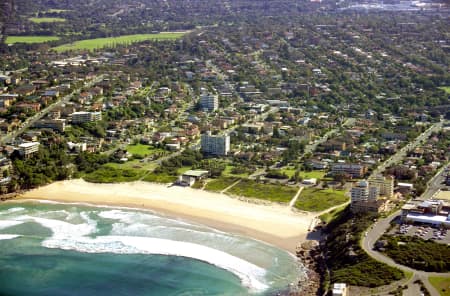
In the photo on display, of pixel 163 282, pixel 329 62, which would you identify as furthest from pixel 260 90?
pixel 163 282

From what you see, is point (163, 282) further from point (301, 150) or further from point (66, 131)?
point (66, 131)

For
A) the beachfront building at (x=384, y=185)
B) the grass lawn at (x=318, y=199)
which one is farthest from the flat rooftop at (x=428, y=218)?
the grass lawn at (x=318, y=199)

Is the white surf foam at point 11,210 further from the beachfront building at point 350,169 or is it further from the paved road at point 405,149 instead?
the paved road at point 405,149

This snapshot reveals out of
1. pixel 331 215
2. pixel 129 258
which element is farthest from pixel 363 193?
pixel 129 258

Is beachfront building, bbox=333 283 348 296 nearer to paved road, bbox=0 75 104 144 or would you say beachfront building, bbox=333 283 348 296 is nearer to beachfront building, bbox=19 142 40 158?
beachfront building, bbox=19 142 40 158

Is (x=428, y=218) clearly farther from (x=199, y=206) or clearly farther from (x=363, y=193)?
(x=199, y=206)
